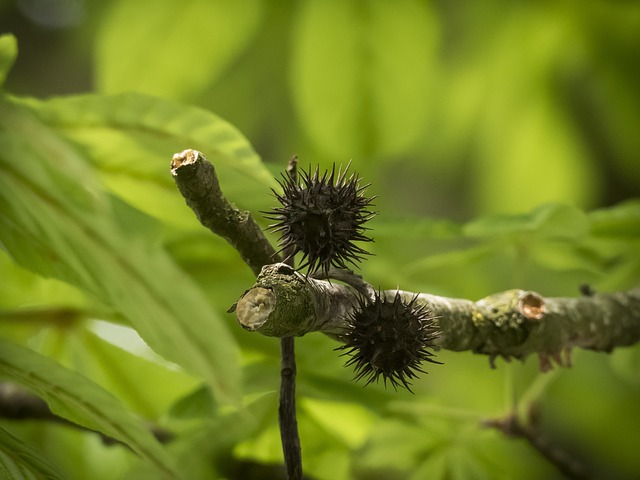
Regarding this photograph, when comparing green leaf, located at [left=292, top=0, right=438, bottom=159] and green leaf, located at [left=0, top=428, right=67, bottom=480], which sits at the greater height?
green leaf, located at [left=292, top=0, right=438, bottom=159]

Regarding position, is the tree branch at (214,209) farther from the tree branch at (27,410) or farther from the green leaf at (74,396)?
the tree branch at (27,410)

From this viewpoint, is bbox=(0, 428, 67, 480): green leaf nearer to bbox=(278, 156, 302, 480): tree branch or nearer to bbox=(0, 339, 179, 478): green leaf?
bbox=(0, 339, 179, 478): green leaf

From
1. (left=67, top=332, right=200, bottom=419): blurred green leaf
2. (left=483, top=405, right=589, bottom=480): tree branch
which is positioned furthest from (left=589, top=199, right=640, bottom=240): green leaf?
(left=67, top=332, right=200, bottom=419): blurred green leaf

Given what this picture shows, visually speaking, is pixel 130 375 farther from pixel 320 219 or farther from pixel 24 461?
pixel 320 219

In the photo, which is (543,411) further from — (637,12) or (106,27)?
(106,27)

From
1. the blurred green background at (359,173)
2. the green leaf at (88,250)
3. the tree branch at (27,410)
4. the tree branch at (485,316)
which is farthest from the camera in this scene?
the tree branch at (27,410)

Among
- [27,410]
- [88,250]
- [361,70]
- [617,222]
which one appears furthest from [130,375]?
[617,222]

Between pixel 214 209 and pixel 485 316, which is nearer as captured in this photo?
pixel 214 209

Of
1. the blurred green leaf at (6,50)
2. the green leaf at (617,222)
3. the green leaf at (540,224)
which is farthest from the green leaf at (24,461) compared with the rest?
the green leaf at (617,222)
